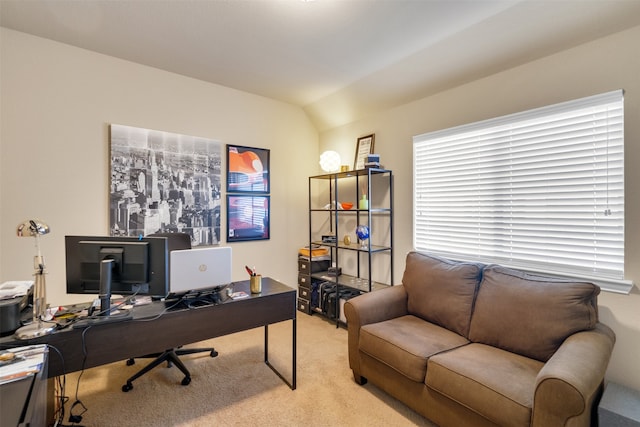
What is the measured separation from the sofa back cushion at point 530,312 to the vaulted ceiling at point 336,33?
1.70 meters

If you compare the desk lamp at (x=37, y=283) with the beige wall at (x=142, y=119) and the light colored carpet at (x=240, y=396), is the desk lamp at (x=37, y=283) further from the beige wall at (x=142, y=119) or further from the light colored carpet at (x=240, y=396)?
the beige wall at (x=142, y=119)

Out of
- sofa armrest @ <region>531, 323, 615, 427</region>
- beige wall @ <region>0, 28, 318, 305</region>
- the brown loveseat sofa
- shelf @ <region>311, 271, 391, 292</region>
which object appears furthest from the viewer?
shelf @ <region>311, 271, 391, 292</region>

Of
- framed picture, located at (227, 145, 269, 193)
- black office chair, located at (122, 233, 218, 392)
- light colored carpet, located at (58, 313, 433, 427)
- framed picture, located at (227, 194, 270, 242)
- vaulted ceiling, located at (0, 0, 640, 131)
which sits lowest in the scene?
light colored carpet, located at (58, 313, 433, 427)

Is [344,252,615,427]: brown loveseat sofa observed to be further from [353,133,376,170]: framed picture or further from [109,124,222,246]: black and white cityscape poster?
[109,124,222,246]: black and white cityscape poster

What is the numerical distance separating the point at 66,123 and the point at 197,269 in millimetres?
2014

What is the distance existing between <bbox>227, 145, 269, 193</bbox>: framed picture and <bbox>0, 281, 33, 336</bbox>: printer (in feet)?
6.77

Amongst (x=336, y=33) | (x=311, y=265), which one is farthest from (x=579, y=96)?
(x=311, y=265)

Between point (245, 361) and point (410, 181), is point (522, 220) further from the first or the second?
point (245, 361)

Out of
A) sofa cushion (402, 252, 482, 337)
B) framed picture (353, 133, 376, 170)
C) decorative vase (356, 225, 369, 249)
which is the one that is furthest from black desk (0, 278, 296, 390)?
framed picture (353, 133, 376, 170)

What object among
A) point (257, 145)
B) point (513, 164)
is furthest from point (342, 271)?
point (513, 164)

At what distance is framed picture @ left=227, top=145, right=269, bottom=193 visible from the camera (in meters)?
3.53

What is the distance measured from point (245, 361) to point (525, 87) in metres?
3.31

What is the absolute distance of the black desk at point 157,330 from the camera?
149cm

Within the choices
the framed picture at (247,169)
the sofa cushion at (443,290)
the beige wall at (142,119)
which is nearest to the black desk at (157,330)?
the sofa cushion at (443,290)
